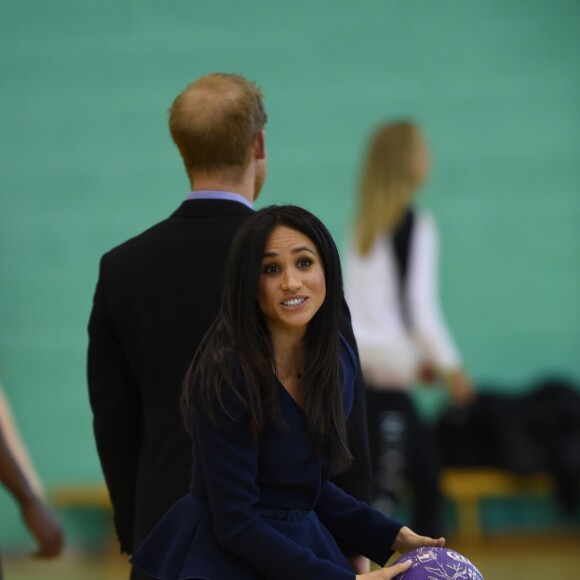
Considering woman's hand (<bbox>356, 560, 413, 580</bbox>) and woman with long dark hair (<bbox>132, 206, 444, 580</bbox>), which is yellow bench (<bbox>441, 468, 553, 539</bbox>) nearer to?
woman with long dark hair (<bbox>132, 206, 444, 580</bbox>)

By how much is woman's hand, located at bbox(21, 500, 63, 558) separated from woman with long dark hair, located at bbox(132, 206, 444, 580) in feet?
3.68

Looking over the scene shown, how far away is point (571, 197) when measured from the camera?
334 inches

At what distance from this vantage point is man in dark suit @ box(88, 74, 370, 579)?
127 inches

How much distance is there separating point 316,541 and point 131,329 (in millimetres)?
825

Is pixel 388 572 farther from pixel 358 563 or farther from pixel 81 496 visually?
pixel 81 496

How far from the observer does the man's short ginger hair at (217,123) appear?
10.8ft

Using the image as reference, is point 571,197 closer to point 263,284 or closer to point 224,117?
point 224,117

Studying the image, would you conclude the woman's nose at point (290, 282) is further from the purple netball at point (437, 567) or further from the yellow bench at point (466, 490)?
the yellow bench at point (466, 490)

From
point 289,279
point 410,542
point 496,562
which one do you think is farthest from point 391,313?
point 289,279

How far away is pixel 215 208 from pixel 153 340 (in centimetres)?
34

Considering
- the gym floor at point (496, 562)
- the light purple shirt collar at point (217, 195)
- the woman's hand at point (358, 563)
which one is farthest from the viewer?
the gym floor at point (496, 562)

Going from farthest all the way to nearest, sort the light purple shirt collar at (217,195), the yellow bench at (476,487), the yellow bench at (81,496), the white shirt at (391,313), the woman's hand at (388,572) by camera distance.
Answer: the yellow bench at (476,487), the yellow bench at (81,496), the white shirt at (391,313), the light purple shirt collar at (217,195), the woman's hand at (388,572)

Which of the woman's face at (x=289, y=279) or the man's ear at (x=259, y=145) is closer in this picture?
the woman's face at (x=289, y=279)

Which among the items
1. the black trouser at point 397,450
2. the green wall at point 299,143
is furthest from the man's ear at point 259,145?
the green wall at point 299,143
